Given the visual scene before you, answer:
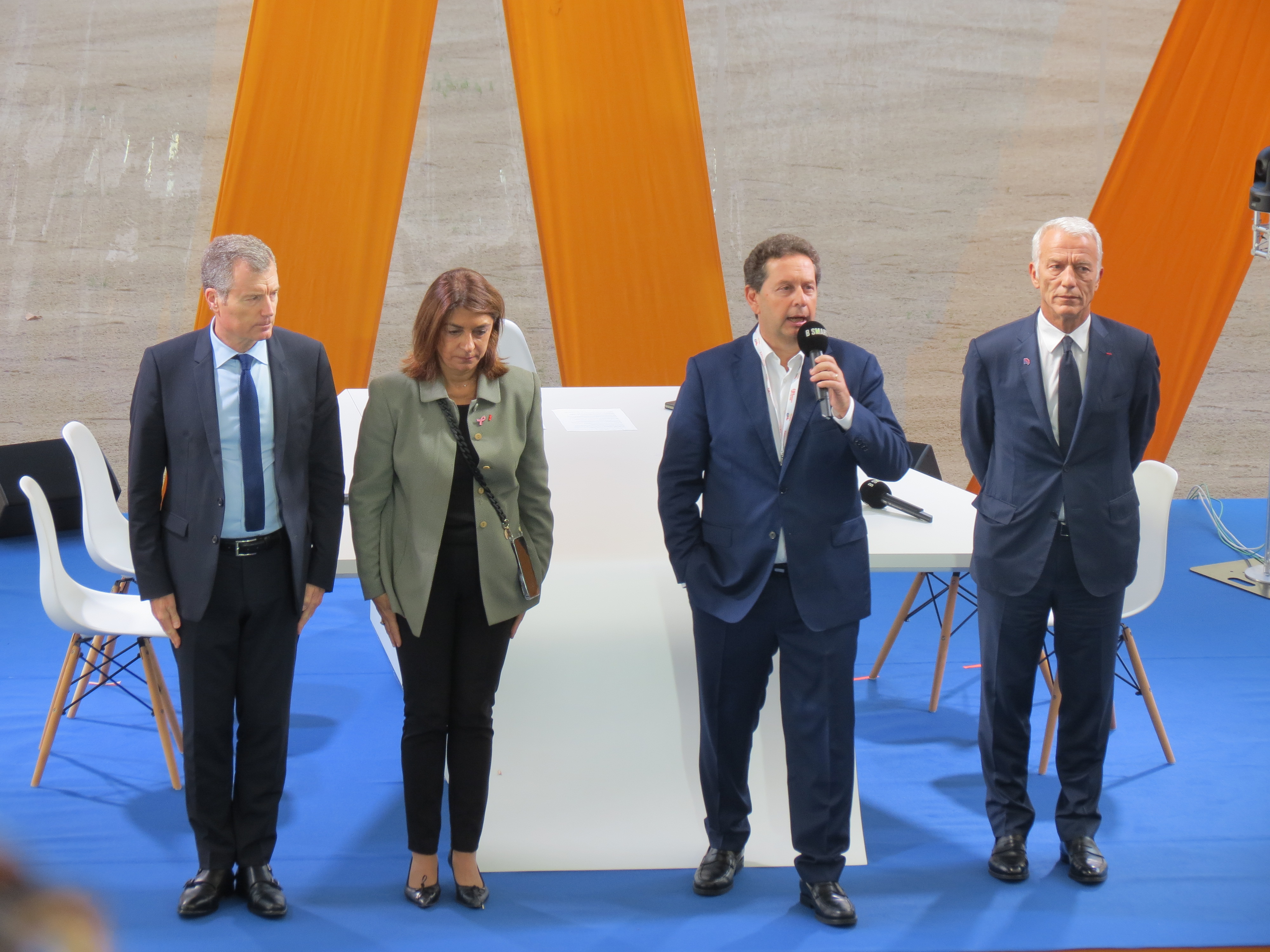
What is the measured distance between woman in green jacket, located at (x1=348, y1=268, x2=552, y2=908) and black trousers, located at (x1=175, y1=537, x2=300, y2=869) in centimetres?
22

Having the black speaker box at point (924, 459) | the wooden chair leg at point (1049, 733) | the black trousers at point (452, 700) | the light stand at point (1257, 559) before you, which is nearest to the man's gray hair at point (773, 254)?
the black trousers at point (452, 700)

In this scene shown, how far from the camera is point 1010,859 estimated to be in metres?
2.80

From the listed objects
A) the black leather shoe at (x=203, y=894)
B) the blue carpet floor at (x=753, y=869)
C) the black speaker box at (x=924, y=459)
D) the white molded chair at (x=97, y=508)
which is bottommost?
the blue carpet floor at (x=753, y=869)

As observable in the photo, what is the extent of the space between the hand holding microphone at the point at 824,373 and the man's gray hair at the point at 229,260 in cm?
109

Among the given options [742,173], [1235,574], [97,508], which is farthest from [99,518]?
[1235,574]

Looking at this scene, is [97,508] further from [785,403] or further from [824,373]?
[824,373]

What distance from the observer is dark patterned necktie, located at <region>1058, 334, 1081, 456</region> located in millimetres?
2705

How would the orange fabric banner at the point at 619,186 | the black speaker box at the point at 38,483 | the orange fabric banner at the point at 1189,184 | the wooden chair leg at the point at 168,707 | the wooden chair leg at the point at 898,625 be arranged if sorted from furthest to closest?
the orange fabric banner at the point at 1189,184, the orange fabric banner at the point at 619,186, the black speaker box at the point at 38,483, the wooden chair leg at the point at 898,625, the wooden chair leg at the point at 168,707

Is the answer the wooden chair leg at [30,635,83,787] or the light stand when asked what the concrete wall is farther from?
the wooden chair leg at [30,635,83,787]

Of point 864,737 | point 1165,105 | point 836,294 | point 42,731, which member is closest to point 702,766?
point 864,737

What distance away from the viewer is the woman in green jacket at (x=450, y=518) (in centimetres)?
247

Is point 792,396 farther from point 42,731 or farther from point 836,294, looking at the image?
point 836,294

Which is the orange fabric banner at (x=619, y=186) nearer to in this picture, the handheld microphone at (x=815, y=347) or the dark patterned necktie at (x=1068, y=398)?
the dark patterned necktie at (x=1068, y=398)

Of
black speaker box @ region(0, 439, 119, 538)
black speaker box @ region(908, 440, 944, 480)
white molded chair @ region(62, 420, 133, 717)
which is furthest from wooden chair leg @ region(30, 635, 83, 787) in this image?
black speaker box @ region(908, 440, 944, 480)
